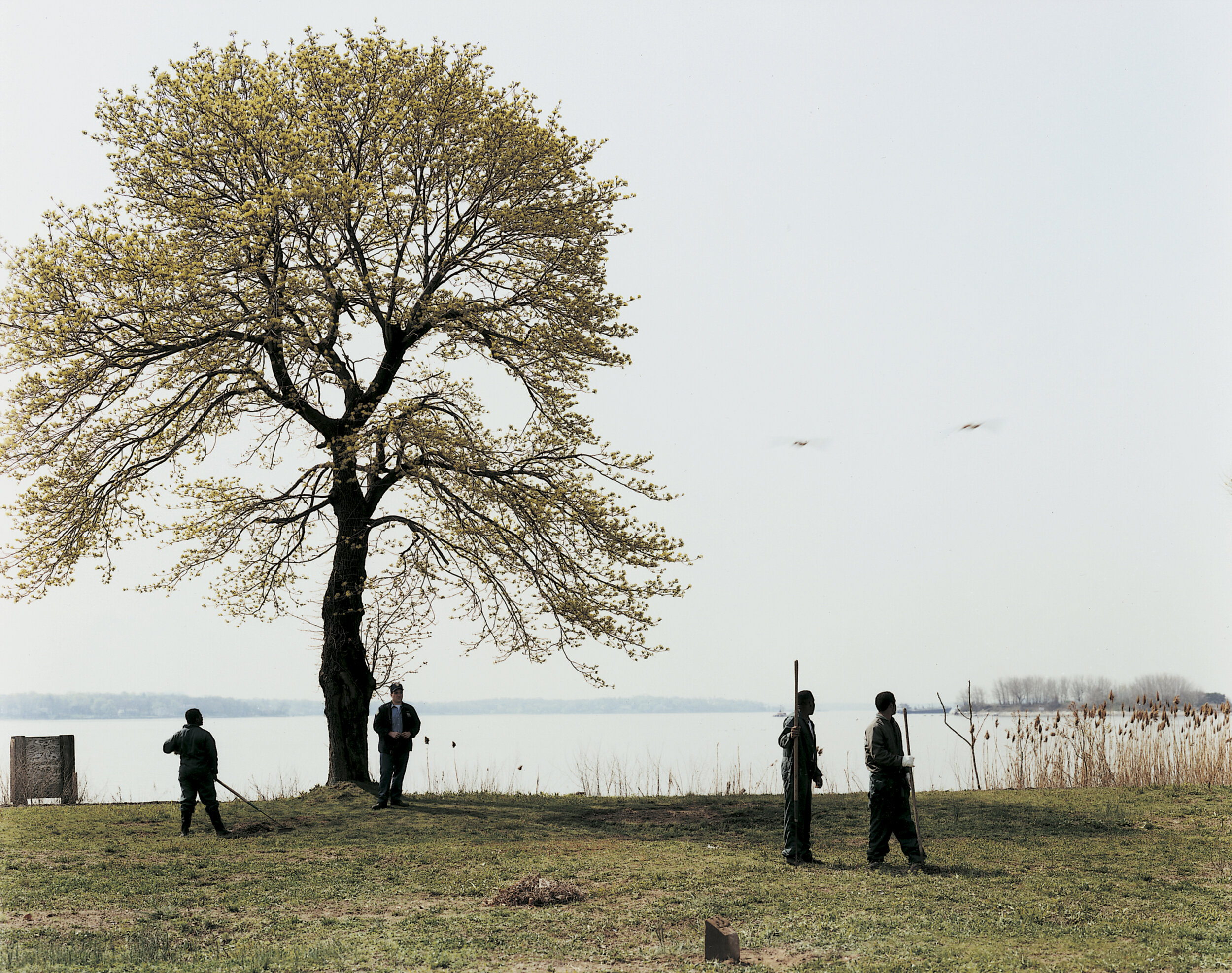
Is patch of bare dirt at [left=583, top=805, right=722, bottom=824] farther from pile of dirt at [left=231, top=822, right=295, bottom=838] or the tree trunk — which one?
the tree trunk

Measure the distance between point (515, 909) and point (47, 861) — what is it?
6.49 m

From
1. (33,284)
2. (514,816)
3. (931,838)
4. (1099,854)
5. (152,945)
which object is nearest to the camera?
(152,945)

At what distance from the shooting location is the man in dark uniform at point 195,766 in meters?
13.6

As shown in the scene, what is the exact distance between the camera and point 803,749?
433 inches

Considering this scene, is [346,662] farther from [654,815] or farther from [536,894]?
[536,894]

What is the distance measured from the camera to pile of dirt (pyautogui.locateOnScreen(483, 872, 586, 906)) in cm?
940

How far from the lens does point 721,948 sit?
7.19m

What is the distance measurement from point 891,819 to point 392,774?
26.9 ft

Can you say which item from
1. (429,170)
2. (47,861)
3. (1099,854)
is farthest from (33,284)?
(1099,854)

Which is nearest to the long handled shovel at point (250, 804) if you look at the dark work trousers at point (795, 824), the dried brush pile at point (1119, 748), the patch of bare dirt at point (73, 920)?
the patch of bare dirt at point (73, 920)

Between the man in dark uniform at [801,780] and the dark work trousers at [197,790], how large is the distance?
7.80 metres

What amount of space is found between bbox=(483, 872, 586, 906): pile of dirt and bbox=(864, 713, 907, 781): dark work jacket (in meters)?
3.26

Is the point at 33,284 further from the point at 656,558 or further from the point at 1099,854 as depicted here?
the point at 1099,854

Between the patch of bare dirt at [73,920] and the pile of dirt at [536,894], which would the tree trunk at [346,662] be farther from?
the pile of dirt at [536,894]
